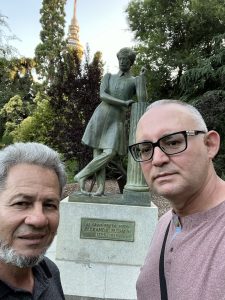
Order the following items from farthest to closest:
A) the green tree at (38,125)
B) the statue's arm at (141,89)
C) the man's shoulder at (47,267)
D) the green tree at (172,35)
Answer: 1. the green tree at (172,35)
2. the green tree at (38,125)
3. the statue's arm at (141,89)
4. the man's shoulder at (47,267)

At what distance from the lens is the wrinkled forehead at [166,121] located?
4.26ft

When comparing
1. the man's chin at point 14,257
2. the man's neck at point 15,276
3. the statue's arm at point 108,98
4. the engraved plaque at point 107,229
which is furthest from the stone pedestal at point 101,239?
the man's chin at point 14,257

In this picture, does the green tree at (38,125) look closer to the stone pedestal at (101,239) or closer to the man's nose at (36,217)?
the stone pedestal at (101,239)

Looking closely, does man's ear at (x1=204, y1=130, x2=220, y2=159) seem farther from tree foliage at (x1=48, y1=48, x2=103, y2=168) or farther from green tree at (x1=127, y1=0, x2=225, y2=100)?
green tree at (x1=127, y1=0, x2=225, y2=100)

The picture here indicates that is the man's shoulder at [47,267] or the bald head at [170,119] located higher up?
the bald head at [170,119]

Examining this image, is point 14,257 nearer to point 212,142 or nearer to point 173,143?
point 173,143

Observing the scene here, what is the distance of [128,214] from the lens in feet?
16.7

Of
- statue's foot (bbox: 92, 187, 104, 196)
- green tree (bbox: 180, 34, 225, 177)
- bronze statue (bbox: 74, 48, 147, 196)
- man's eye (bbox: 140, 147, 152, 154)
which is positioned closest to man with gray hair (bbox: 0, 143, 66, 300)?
man's eye (bbox: 140, 147, 152, 154)

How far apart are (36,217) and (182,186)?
0.61m

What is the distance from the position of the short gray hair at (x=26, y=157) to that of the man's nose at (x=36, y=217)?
0.56 ft

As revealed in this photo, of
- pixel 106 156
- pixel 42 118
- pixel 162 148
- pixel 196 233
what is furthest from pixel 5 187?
pixel 42 118

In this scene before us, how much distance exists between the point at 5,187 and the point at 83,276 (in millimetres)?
3769

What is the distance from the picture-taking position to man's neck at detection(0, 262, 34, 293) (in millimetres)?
1449

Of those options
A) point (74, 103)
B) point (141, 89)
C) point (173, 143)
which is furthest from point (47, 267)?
point (74, 103)
